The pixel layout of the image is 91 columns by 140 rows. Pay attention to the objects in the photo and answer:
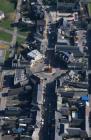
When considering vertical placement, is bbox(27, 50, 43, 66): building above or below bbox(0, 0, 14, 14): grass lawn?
below

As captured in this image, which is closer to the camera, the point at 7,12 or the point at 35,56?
the point at 35,56

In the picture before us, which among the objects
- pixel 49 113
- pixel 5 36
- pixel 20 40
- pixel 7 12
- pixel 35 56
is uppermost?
pixel 7 12

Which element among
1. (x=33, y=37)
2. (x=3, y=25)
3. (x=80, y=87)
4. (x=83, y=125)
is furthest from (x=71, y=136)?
(x=3, y=25)

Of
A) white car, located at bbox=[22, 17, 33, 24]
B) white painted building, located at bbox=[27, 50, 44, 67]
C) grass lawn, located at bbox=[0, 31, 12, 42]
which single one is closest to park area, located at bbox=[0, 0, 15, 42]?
grass lawn, located at bbox=[0, 31, 12, 42]

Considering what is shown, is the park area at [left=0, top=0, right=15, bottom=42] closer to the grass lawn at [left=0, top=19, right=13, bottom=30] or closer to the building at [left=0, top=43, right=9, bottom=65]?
the grass lawn at [left=0, top=19, right=13, bottom=30]

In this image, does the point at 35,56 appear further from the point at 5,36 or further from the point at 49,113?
the point at 49,113

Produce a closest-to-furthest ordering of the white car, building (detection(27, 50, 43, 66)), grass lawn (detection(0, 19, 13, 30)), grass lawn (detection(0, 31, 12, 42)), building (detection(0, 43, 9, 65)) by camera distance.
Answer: building (detection(27, 50, 43, 66)) < building (detection(0, 43, 9, 65)) < grass lawn (detection(0, 31, 12, 42)) < grass lawn (detection(0, 19, 13, 30)) < the white car

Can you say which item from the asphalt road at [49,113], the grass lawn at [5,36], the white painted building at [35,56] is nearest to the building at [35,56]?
the white painted building at [35,56]

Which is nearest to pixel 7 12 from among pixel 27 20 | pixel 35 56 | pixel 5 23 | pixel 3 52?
pixel 5 23

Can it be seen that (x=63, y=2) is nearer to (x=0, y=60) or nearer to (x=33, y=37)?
(x=33, y=37)
